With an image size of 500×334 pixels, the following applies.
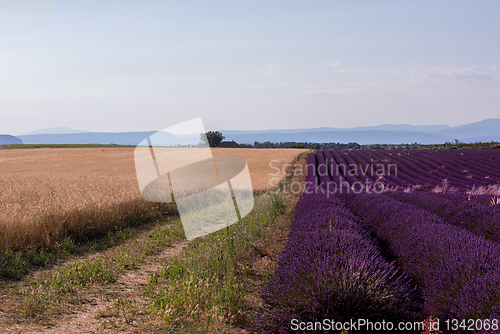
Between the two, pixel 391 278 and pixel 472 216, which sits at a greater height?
pixel 472 216

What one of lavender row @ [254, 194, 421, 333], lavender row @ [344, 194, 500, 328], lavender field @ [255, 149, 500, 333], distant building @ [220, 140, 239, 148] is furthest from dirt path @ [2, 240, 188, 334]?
distant building @ [220, 140, 239, 148]

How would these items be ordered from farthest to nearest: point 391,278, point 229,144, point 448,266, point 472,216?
1. point 229,144
2. point 472,216
3. point 391,278
4. point 448,266

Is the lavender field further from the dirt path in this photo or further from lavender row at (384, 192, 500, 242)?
the dirt path

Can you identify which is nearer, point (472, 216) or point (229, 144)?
point (472, 216)

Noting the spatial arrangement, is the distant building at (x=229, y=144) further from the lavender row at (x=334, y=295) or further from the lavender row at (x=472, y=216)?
the lavender row at (x=334, y=295)

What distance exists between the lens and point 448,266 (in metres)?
3.17

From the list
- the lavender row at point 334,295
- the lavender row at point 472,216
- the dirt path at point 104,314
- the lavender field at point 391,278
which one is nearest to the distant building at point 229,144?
the lavender row at point 472,216

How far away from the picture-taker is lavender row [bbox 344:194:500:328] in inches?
99.7

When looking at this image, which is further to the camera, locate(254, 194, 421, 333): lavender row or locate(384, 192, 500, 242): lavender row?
locate(384, 192, 500, 242): lavender row

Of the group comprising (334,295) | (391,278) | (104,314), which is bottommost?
(104,314)

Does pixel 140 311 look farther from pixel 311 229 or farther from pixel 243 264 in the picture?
pixel 311 229

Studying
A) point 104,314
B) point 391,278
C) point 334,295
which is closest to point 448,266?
point 391,278

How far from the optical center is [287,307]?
2703 mm

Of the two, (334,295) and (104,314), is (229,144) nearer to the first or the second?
(104,314)
